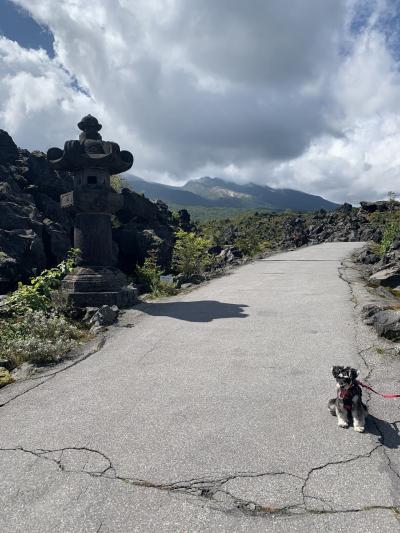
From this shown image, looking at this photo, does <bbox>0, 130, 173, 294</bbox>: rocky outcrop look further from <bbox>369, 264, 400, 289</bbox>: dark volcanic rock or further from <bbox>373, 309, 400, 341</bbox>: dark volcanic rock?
<bbox>373, 309, 400, 341</bbox>: dark volcanic rock

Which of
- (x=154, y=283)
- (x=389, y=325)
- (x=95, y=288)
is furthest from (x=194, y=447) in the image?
(x=154, y=283)

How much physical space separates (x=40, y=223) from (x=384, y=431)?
1456 centimetres

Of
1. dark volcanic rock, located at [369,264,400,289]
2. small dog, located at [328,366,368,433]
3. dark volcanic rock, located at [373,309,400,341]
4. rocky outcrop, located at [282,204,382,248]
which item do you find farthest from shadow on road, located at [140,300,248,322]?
rocky outcrop, located at [282,204,382,248]

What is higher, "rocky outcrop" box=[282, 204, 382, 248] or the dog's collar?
"rocky outcrop" box=[282, 204, 382, 248]

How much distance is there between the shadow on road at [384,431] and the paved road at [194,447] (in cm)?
6

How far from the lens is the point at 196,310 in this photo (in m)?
8.67

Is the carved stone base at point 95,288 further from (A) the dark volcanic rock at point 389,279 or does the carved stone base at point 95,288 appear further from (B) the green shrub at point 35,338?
(A) the dark volcanic rock at point 389,279

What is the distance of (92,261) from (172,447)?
268 inches

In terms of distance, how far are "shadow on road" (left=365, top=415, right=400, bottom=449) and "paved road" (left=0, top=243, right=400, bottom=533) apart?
2.4 inches

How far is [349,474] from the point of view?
286cm

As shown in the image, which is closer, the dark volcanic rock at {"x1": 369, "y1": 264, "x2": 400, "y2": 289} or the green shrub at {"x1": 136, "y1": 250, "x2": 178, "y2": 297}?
the dark volcanic rock at {"x1": 369, "y1": 264, "x2": 400, "y2": 289}

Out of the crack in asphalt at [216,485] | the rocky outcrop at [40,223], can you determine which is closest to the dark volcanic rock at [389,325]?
the crack in asphalt at [216,485]

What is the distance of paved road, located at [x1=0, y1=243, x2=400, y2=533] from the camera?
2.51 metres

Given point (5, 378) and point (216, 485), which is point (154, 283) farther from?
point (216, 485)
